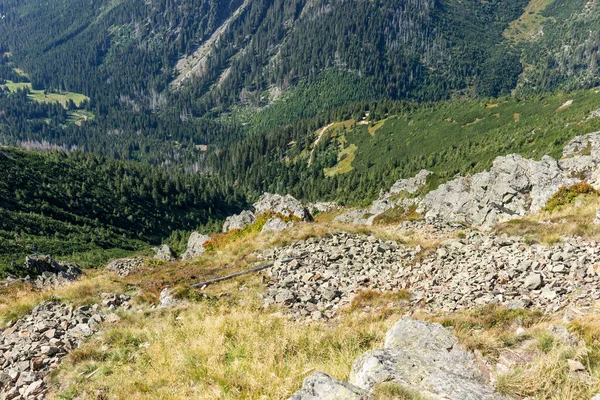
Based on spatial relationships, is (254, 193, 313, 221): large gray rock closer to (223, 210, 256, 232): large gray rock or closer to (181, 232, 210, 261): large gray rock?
(223, 210, 256, 232): large gray rock

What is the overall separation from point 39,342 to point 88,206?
117772 mm

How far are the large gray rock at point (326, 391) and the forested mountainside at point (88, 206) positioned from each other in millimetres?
40025

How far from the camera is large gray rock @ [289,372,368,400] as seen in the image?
18.0 feet

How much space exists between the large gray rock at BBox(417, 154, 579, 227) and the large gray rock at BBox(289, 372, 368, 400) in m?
35.9

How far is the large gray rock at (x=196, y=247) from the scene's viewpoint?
45441mm

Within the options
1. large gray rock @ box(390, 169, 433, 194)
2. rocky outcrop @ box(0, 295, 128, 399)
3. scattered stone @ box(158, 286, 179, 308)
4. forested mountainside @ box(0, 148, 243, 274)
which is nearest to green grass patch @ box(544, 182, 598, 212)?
scattered stone @ box(158, 286, 179, 308)

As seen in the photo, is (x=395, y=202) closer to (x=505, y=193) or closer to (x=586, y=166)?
(x=505, y=193)

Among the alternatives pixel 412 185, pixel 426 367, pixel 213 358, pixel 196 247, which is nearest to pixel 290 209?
pixel 196 247

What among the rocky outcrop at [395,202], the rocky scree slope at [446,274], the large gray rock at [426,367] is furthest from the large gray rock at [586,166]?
the large gray rock at [426,367]

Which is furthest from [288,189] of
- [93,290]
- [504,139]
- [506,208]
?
[93,290]

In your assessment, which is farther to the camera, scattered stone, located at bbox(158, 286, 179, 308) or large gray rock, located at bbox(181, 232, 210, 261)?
large gray rock, located at bbox(181, 232, 210, 261)

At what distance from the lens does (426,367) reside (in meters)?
6.48

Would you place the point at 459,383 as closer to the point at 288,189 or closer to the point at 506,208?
the point at 506,208

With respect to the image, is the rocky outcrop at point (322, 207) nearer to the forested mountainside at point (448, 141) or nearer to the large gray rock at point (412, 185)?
the forested mountainside at point (448, 141)
